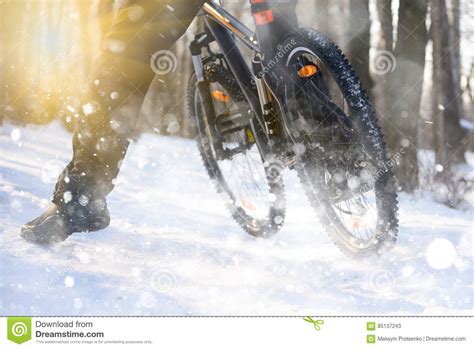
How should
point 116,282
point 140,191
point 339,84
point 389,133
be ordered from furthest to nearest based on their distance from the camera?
1. point 389,133
2. point 140,191
3. point 116,282
4. point 339,84

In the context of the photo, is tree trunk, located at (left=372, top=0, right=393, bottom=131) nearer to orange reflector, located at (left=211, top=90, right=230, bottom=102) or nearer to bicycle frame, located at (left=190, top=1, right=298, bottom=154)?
orange reflector, located at (left=211, top=90, right=230, bottom=102)

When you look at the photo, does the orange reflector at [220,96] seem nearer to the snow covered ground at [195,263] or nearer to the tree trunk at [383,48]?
the snow covered ground at [195,263]

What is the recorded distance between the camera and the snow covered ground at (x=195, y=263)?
2.01 metres

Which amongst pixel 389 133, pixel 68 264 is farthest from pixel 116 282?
pixel 389 133

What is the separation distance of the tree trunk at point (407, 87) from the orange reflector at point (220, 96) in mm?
1491

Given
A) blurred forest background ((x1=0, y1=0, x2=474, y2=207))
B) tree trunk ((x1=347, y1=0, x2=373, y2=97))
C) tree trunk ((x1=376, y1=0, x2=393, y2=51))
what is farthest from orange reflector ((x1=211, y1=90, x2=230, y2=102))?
tree trunk ((x1=376, y1=0, x2=393, y2=51))

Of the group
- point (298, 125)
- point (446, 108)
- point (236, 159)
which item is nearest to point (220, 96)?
point (236, 159)

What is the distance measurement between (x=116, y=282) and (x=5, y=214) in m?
0.60

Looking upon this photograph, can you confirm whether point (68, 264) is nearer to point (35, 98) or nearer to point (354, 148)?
point (354, 148)

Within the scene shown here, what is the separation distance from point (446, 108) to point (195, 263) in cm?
228

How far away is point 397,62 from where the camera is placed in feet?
11.6

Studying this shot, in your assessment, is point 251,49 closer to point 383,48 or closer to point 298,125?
point 298,125

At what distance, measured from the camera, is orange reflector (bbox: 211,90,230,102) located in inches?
100
